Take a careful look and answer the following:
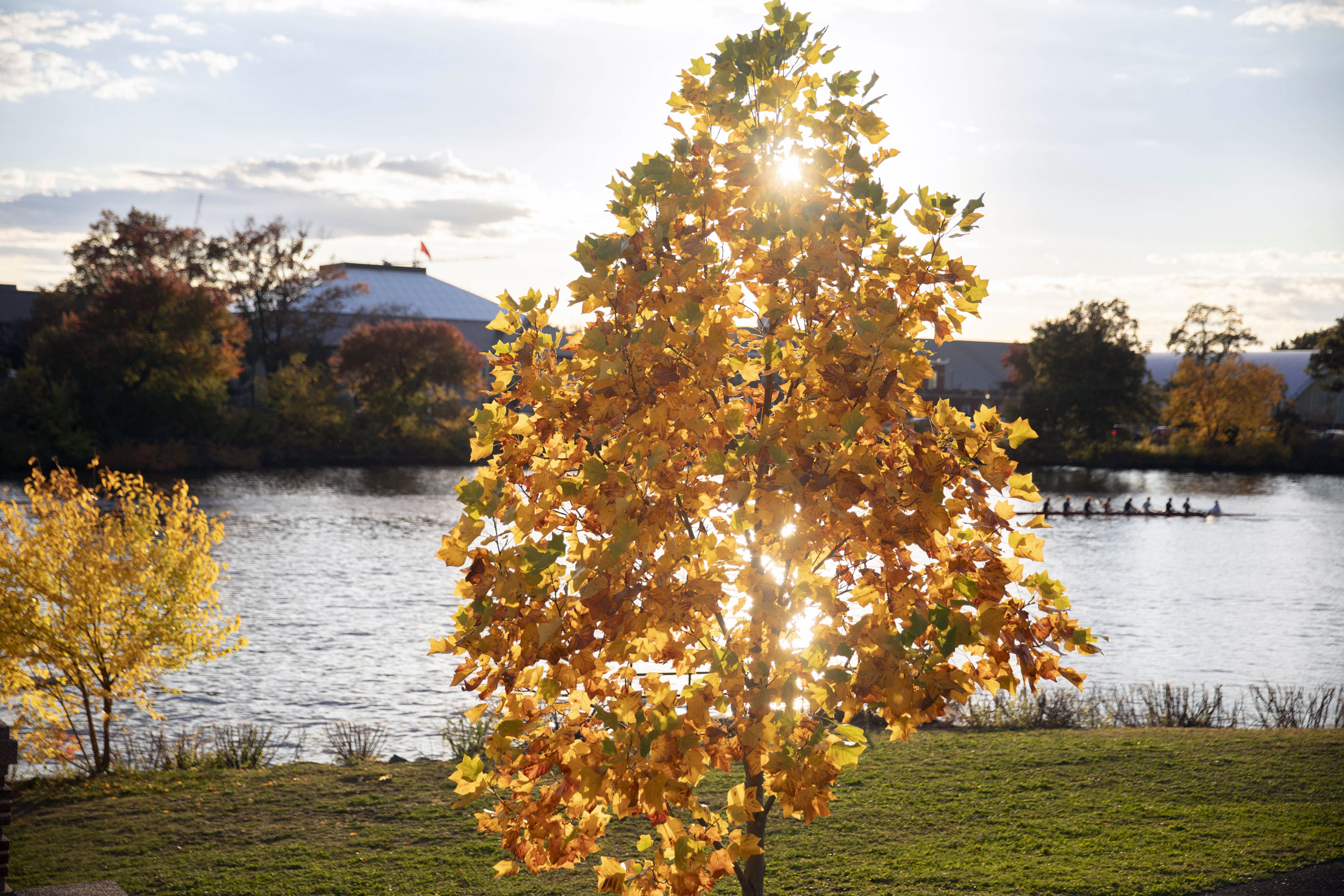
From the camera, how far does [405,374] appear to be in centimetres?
6444

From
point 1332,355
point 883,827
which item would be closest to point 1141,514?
point 1332,355

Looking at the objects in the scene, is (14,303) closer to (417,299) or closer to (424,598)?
(417,299)

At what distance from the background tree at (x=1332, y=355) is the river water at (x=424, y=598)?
26.7 m

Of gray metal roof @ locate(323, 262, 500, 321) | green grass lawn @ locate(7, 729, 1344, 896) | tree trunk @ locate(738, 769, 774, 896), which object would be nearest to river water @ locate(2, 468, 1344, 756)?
green grass lawn @ locate(7, 729, 1344, 896)

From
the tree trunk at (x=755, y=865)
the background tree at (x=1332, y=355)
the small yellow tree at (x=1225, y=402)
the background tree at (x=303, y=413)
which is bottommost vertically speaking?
the tree trunk at (x=755, y=865)

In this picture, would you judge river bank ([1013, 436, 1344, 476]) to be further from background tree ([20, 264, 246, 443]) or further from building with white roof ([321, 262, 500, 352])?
background tree ([20, 264, 246, 443])

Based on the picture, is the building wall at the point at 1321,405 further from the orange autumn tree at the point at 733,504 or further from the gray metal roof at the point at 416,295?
the orange autumn tree at the point at 733,504

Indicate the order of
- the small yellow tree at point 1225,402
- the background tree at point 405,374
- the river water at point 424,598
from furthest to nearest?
the small yellow tree at point 1225,402
the background tree at point 405,374
the river water at point 424,598

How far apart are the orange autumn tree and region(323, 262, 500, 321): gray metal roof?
266 feet

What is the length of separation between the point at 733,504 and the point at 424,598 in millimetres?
24306

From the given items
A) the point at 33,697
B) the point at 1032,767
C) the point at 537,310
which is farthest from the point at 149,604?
the point at 1032,767

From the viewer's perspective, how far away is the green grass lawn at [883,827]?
7.70 meters

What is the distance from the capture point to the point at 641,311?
13.1 ft

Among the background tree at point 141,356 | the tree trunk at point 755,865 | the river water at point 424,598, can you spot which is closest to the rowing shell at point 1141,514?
the river water at point 424,598
